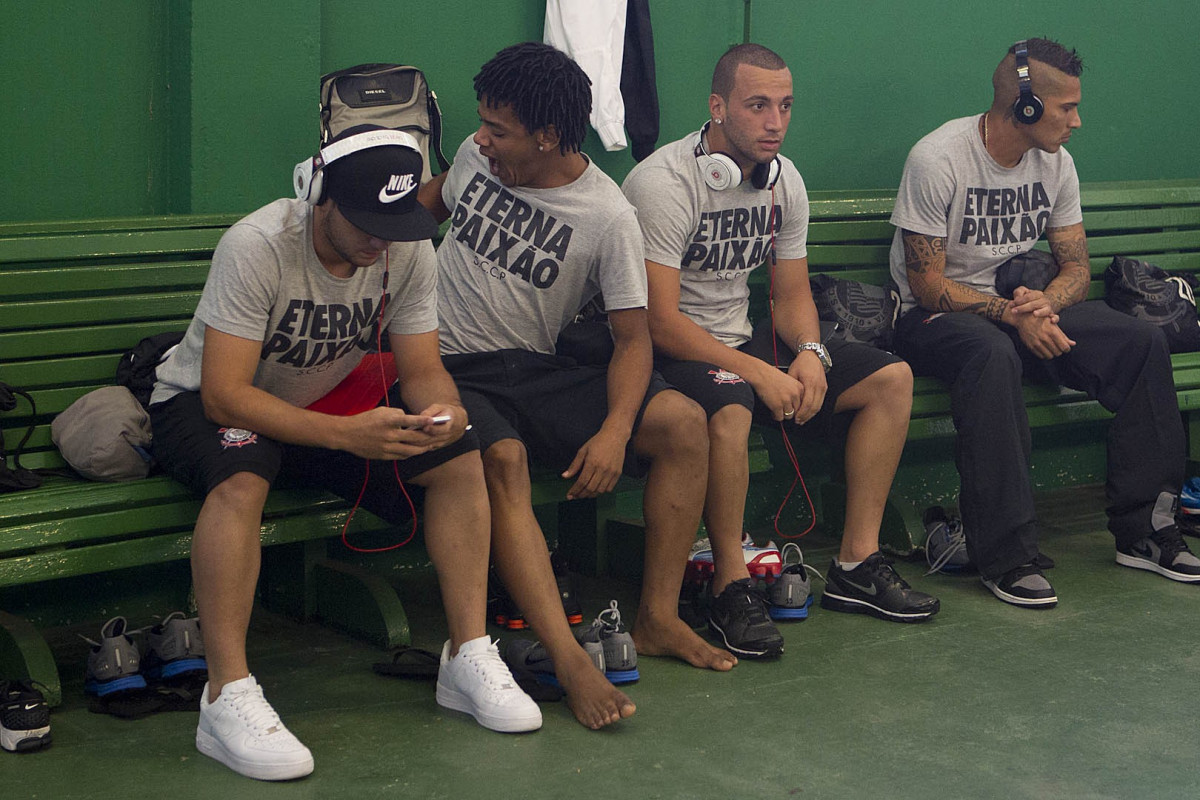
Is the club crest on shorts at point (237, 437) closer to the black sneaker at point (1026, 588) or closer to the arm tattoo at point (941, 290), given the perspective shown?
the black sneaker at point (1026, 588)

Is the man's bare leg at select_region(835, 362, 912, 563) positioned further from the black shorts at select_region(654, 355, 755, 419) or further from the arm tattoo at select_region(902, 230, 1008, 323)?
the arm tattoo at select_region(902, 230, 1008, 323)

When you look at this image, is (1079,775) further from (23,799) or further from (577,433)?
(23,799)

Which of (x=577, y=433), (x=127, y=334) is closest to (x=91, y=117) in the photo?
(x=127, y=334)

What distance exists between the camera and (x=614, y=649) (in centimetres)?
347

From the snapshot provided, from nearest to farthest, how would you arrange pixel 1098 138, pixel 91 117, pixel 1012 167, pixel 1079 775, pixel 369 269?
pixel 1079 775 → pixel 369 269 → pixel 91 117 → pixel 1012 167 → pixel 1098 138

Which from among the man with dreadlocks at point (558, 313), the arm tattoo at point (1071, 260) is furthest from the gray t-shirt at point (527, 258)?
the arm tattoo at point (1071, 260)

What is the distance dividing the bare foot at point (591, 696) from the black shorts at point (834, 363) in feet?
3.64

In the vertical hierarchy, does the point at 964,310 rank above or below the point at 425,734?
above

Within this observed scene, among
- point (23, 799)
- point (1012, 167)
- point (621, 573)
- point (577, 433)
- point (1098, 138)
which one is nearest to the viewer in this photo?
point (23, 799)

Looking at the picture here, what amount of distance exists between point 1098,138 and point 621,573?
2.99m

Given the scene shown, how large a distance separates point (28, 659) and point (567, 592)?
1.40m

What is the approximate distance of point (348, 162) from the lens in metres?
3.11

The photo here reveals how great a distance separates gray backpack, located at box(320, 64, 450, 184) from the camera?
4297 mm

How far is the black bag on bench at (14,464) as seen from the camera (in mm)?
3383
